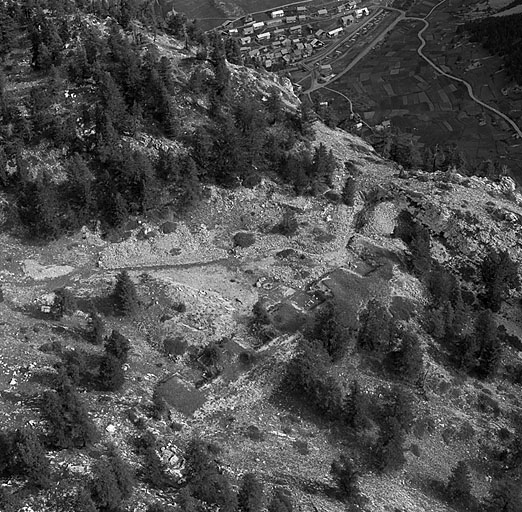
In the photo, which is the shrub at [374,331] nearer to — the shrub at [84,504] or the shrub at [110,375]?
the shrub at [110,375]

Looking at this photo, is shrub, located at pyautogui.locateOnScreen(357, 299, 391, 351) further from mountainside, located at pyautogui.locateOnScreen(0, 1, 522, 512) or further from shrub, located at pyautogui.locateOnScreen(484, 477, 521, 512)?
shrub, located at pyautogui.locateOnScreen(484, 477, 521, 512)

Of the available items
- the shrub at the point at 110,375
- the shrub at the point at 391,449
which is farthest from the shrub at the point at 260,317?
the shrub at the point at 391,449

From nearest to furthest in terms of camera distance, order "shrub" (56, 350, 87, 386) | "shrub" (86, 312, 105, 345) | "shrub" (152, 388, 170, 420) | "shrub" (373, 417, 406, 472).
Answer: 1. "shrub" (56, 350, 87, 386)
2. "shrub" (152, 388, 170, 420)
3. "shrub" (373, 417, 406, 472)
4. "shrub" (86, 312, 105, 345)

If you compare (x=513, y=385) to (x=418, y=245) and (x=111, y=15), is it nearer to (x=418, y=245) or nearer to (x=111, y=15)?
(x=418, y=245)

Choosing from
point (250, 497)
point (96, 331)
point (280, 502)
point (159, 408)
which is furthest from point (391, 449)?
point (96, 331)

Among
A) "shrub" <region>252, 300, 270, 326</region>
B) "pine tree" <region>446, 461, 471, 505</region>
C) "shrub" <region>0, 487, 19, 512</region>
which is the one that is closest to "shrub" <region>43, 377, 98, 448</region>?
"shrub" <region>0, 487, 19, 512</region>

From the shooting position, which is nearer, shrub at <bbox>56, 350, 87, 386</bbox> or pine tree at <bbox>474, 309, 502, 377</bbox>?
shrub at <bbox>56, 350, 87, 386</bbox>

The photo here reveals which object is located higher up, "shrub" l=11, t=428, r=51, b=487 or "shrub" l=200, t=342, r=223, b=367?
"shrub" l=11, t=428, r=51, b=487
